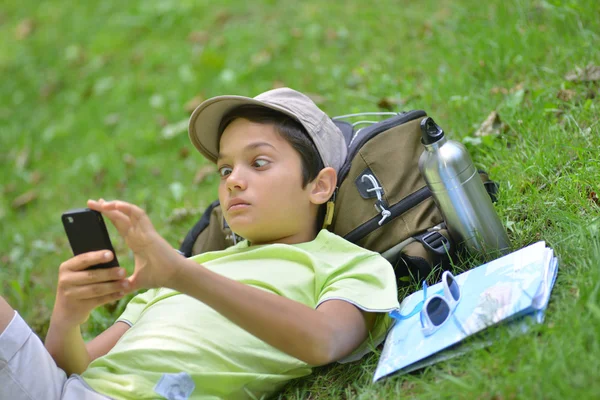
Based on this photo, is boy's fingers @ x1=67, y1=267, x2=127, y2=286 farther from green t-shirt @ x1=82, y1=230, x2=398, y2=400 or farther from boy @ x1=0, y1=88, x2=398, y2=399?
green t-shirt @ x1=82, y1=230, x2=398, y2=400

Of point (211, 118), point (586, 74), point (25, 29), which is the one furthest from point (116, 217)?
point (25, 29)

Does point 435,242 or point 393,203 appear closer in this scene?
point 435,242

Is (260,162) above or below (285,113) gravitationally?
below

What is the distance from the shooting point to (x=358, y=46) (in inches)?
214

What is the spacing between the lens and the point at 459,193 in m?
2.46

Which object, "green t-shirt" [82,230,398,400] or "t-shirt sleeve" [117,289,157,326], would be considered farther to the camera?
"t-shirt sleeve" [117,289,157,326]

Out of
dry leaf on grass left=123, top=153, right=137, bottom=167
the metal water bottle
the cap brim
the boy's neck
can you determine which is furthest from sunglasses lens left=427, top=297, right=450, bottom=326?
dry leaf on grass left=123, top=153, right=137, bottom=167

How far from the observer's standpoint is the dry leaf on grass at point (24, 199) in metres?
5.78

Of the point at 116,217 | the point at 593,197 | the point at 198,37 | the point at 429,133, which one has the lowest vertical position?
the point at 198,37

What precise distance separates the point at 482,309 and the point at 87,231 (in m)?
1.24

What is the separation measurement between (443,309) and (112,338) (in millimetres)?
1261

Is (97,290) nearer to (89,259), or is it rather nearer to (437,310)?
(89,259)

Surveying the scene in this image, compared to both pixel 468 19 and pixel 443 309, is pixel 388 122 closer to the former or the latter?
pixel 443 309

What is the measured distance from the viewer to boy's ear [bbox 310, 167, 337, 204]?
8.84 feet
